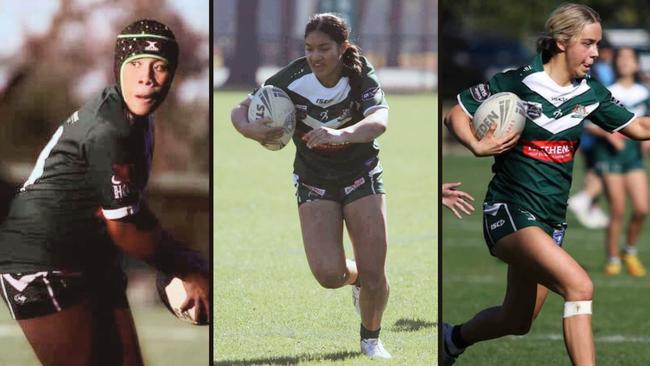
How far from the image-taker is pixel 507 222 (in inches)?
286

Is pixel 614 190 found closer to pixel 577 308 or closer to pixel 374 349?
pixel 577 308

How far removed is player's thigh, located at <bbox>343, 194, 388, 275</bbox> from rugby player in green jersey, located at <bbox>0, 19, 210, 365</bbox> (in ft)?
2.47

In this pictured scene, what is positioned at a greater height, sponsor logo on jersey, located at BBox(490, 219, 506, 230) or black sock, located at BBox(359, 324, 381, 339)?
sponsor logo on jersey, located at BBox(490, 219, 506, 230)

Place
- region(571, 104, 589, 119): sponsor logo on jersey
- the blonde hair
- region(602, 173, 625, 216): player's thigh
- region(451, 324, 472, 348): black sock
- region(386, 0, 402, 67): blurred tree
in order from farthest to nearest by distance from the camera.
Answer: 1. region(602, 173, 625, 216): player's thigh
2. region(451, 324, 472, 348): black sock
3. region(571, 104, 589, 119): sponsor logo on jersey
4. the blonde hair
5. region(386, 0, 402, 67): blurred tree

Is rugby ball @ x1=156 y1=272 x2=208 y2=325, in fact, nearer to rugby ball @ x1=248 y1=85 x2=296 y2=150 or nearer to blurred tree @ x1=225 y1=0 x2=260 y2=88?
rugby ball @ x1=248 y1=85 x2=296 y2=150

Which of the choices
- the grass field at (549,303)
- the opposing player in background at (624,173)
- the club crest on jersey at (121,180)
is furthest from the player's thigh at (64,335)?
the opposing player in background at (624,173)

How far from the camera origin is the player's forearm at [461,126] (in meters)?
7.09

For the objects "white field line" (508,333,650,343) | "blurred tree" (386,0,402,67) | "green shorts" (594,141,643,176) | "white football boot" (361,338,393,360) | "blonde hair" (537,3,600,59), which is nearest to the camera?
"blurred tree" (386,0,402,67)

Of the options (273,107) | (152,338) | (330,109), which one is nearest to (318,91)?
(330,109)

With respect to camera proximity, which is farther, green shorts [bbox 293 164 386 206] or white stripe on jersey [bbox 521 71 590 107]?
white stripe on jersey [bbox 521 71 590 107]

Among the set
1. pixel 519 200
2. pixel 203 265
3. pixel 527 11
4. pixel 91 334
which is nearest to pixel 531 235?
pixel 519 200

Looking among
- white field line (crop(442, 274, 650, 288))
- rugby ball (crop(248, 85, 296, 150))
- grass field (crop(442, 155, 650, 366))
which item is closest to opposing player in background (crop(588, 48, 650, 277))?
grass field (crop(442, 155, 650, 366))

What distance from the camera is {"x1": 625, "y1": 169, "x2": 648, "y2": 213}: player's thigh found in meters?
14.1

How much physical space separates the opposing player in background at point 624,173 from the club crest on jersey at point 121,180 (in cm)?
813
